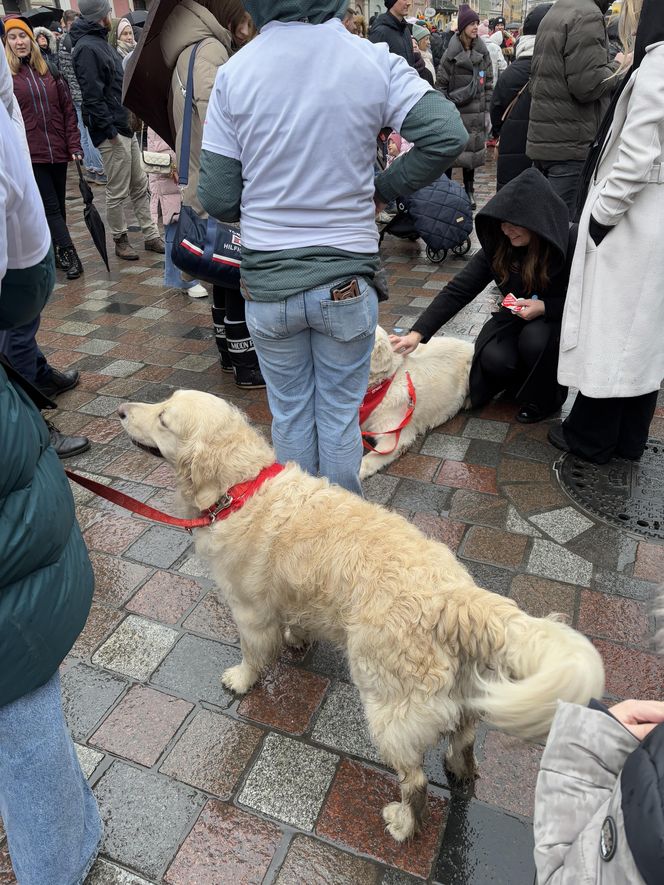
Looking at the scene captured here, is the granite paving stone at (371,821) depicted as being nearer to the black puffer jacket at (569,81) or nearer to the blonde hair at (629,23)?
the blonde hair at (629,23)

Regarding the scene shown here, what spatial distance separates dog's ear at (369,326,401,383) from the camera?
163 inches

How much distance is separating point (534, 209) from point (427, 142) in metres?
1.59

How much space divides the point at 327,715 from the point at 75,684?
1119 mm

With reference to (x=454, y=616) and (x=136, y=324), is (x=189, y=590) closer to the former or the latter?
(x=454, y=616)

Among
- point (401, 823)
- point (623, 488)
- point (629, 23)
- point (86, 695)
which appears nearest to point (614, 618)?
point (623, 488)

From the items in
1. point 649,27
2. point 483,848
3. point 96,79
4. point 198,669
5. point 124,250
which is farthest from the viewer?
point 124,250

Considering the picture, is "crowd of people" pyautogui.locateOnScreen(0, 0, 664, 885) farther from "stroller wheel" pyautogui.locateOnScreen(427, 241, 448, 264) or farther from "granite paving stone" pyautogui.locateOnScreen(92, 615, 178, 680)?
"stroller wheel" pyautogui.locateOnScreen(427, 241, 448, 264)

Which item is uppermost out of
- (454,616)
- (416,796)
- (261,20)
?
(261,20)

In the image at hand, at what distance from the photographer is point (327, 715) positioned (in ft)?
8.36

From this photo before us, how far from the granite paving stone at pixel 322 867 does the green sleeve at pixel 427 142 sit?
8.44 feet

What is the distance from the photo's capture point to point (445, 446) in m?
4.43

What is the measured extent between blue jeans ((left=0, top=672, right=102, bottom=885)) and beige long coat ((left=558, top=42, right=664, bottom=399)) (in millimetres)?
3236

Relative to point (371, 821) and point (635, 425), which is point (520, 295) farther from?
point (371, 821)

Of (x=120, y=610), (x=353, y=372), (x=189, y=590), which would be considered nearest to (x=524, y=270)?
(x=353, y=372)
